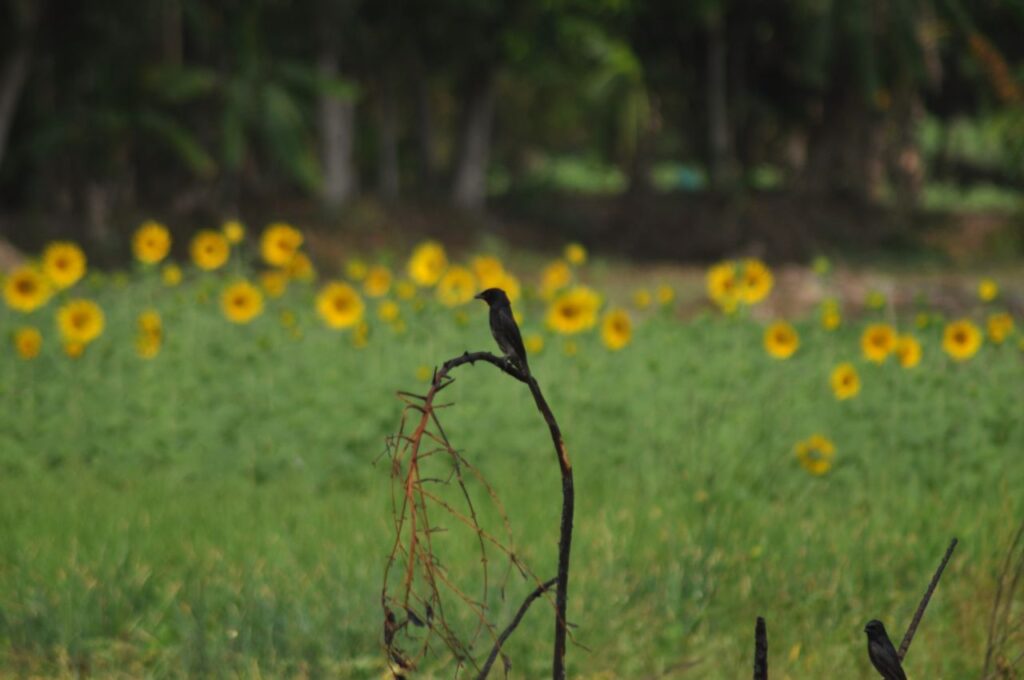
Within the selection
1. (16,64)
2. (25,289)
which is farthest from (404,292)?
(16,64)

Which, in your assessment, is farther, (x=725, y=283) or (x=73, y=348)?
(x=73, y=348)

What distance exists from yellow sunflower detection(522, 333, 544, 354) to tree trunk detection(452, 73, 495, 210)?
10506mm

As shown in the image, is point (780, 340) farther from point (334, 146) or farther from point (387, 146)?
point (387, 146)

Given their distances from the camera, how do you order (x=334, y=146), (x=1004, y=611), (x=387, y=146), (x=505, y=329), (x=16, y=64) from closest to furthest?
(x=505, y=329) → (x=1004, y=611) → (x=16, y=64) → (x=334, y=146) → (x=387, y=146)

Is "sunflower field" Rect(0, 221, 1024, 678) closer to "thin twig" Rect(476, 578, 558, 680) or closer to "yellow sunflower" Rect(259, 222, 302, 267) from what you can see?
"yellow sunflower" Rect(259, 222, 302, 267)

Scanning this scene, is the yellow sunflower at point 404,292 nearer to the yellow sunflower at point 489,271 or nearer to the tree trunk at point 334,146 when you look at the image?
the yellow sunflower at point 489,271

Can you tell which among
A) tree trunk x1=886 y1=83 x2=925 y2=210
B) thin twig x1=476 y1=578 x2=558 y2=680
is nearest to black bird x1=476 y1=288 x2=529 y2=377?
thin twig x1=476 y1=578 x2=558 y2=680

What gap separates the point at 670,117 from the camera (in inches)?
729

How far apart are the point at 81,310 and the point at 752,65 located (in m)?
14.3

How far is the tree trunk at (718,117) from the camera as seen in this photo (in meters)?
17.1

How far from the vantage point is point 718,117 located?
17.2 metres

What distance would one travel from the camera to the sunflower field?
306 cm

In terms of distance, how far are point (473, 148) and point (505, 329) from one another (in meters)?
15.2

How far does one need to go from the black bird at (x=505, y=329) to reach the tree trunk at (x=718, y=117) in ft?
52.2
